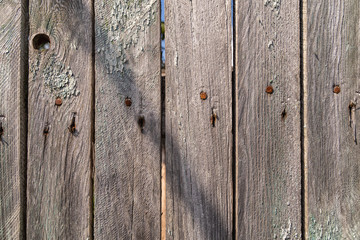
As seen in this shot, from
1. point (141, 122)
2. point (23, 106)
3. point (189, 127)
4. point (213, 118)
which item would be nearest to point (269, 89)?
point (213, 118)

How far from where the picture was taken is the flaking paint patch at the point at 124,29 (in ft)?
3.47

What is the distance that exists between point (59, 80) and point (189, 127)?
22.0 inches

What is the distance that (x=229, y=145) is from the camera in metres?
1.04

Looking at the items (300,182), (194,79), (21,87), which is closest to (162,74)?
(194,79)

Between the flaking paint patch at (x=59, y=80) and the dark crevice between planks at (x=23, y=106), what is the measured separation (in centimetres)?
9

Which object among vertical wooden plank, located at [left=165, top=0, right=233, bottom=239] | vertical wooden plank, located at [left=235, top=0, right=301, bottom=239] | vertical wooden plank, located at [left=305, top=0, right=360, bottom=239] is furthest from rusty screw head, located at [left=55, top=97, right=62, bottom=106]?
vertical wooden plank, located at [left=305, top=0, right=360, bottom=239]

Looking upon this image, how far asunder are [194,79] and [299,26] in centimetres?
47

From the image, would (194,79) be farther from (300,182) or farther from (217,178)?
(300,182)

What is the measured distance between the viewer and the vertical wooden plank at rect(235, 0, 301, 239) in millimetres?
1050

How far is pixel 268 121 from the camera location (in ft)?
3.45

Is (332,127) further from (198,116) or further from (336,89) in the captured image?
(198,116)

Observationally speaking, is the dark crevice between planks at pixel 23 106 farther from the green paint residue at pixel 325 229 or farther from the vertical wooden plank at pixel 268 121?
the green paint residue at pixel 325 229

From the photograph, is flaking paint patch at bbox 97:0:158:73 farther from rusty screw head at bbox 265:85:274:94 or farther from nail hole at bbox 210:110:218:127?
rusty screw head at bbox 265:85:274:94

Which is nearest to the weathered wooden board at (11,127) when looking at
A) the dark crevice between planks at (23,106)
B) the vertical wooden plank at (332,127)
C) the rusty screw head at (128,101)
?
the dark crevice between planks at (23,106)
